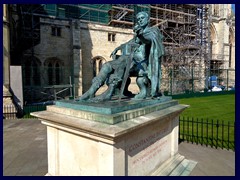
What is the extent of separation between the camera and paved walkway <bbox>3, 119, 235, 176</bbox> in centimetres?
386

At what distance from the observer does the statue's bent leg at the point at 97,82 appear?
3.26 metres

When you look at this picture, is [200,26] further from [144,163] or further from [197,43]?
[144,163]

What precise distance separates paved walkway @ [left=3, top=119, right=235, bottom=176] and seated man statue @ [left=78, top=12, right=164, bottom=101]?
6.12ft

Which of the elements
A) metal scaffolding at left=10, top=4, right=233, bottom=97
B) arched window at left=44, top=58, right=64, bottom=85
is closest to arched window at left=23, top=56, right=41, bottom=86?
arched window at left=44, top=58, right=64, bottom=85

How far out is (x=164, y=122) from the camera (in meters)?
3.55

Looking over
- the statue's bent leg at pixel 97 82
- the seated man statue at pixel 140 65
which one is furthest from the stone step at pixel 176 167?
the statue's bent leg at pixel 97 82

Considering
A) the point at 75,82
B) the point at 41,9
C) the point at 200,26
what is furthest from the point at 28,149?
the point at 200,26

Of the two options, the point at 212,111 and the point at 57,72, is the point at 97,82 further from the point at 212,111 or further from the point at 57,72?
the point at 57,72

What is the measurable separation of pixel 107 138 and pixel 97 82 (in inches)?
47.3

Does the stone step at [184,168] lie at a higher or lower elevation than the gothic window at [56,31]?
lower

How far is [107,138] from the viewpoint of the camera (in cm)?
232

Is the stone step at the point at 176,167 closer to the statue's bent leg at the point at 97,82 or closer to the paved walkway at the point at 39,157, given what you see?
the paved walkway at the point at 39,157

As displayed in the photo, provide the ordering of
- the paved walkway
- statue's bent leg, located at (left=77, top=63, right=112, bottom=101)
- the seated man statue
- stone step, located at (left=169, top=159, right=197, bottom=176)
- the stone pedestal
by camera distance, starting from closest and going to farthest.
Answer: the stone pedestal
statue's bent leg, located at (left=77, top=63, right=112, bottom=101)
the seated man statue
stone step, located at (left=169, top=159, right=197, bottom=176)
the paved walkway

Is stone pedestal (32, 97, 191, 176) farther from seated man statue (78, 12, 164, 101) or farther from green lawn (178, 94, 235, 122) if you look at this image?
green lawn (178, 94, 235, 122)
